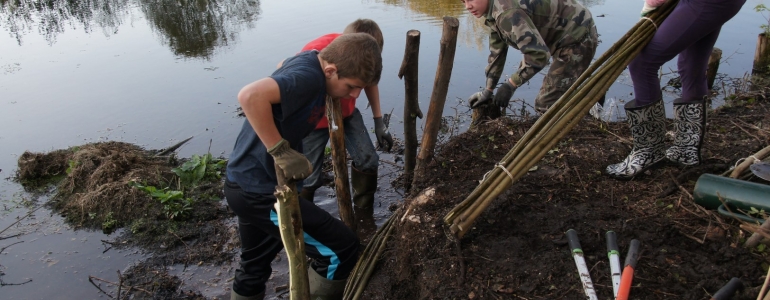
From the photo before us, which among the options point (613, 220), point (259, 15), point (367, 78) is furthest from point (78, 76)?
point (613, 220)

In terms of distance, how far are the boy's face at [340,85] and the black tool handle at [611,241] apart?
141cm

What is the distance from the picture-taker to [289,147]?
2344 mm

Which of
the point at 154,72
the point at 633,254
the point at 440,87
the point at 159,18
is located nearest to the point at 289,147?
the point at 633,254

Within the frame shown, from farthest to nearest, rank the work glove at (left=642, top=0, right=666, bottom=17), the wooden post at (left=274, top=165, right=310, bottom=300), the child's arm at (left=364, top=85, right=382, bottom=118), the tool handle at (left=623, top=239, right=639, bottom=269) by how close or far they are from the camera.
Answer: the child's arm at (left=364, top=85, right=382, bottom=118) < the work glove at (left=642, top=0, right=666, bottom=17) < the tool handle at (left=623, top=239, right=639, bottom=269) < the wooden post at (left=274, top=165, right=310, bottom=300)

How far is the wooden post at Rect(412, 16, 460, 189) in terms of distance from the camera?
11.9 feet

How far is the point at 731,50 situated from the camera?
7.58m

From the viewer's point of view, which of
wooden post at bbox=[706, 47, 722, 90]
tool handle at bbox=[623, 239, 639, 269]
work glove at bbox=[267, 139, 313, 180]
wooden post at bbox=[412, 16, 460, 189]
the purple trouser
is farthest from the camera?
wooden post at bbox=[706, 47, 722, 90]

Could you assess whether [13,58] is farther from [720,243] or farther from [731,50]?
[731,50]

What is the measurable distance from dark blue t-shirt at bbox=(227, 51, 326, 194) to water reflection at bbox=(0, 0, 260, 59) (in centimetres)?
689

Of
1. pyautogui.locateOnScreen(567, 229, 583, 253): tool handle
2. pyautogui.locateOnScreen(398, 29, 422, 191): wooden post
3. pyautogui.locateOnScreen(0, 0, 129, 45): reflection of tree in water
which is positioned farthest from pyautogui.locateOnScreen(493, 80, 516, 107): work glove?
pyautogui.locateOnScreen(0, 0, 129, 45): reflection of tree in water

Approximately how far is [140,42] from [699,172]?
9453mm

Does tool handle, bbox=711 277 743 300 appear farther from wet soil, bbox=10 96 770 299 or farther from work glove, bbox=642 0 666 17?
work glove, bbox=642 0 666 17

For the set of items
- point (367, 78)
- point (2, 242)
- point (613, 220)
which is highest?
point (367, 78)

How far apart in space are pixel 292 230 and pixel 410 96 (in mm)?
2135
